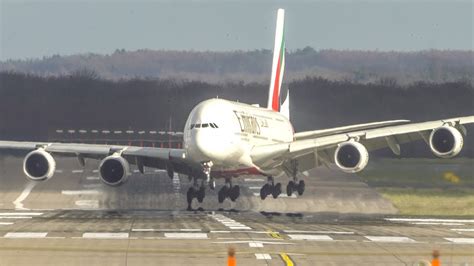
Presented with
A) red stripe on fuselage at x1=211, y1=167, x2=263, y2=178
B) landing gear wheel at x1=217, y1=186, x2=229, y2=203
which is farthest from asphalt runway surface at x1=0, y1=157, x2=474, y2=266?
red stripe on fuselage at x1=211, y1=167, x2=263, y2=178

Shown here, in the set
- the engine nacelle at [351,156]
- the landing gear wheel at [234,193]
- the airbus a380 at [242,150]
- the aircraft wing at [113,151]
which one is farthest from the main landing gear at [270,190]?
the engine nacelle at [351,156]

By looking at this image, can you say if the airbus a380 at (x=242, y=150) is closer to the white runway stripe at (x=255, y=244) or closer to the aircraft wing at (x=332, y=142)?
the aircraft wing at (x=332, y=142)

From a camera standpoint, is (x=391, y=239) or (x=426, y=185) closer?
(x=391, y=239)

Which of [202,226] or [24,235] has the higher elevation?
[202,226]

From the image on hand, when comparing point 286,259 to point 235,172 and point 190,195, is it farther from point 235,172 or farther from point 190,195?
point 190,195

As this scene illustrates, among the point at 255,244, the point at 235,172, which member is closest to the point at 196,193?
the point at 235,172
